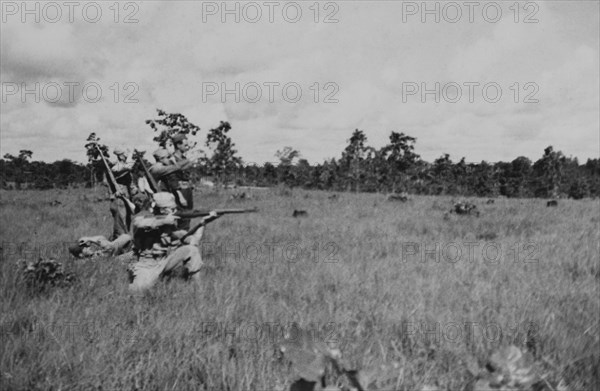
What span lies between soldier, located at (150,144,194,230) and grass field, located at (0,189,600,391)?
3.37 feet

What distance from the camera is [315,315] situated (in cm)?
301

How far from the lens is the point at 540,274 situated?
4207 millimetres

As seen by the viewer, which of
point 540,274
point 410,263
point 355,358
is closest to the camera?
point 355,358

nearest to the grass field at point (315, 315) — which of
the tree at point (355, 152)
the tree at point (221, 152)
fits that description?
the tree at point (221, 152)

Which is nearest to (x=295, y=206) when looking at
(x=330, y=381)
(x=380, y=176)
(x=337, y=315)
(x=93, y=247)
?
(x=93, y=247)

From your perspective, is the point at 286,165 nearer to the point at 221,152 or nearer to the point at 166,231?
the point at 221,152

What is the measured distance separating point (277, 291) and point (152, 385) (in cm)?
192

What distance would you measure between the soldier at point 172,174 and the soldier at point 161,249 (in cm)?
38

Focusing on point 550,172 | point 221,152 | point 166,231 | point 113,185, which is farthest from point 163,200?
point 550,172

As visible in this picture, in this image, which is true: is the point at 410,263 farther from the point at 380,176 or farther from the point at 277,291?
the point at 380,176

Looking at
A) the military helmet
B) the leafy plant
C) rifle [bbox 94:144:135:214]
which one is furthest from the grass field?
rifle [bbox 94:144:135:214]

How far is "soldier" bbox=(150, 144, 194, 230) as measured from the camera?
14.8ft

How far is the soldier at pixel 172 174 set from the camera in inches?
177

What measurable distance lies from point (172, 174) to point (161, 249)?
892 mm
